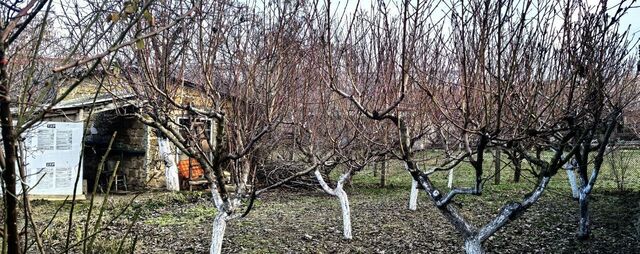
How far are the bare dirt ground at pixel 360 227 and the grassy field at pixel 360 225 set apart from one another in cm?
1

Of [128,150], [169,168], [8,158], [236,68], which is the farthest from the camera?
[128,150]

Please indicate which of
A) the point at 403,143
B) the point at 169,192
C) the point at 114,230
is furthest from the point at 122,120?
the point at 403,143

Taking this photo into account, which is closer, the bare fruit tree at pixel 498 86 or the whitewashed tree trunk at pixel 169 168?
the bare fruit tree at pixel 498 86

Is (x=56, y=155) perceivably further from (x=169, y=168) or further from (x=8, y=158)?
(x=8, y=158)

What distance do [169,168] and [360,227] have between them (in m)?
6.05

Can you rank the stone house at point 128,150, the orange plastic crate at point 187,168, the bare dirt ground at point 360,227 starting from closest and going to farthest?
the bare dirt ground at point 360,227, the stone house at point 128,150, the orange plastic crate at point 187,168

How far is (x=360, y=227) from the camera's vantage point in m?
7.74

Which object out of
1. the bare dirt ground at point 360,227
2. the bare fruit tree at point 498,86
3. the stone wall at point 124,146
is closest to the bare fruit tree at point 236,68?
the bare fruit tree at point 498,86

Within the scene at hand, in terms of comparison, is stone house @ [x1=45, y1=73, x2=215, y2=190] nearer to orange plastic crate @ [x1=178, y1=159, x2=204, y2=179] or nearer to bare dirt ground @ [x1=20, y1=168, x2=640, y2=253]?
orange plastic crate @ [x1=178, y1=159, x2=204, y2=179]

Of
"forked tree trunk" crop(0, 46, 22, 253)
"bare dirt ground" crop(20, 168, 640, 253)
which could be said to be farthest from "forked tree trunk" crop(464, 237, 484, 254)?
"forked tree trunk" crop(0, 46, 22, 253)

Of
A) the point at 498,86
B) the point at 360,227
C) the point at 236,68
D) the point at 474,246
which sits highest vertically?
the point at 236,68

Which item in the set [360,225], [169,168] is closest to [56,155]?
[169,168]

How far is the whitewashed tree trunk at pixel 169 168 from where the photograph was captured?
1181 centimetres

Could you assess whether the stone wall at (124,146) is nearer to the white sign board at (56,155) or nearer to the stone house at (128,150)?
the stone house at (128,150)
